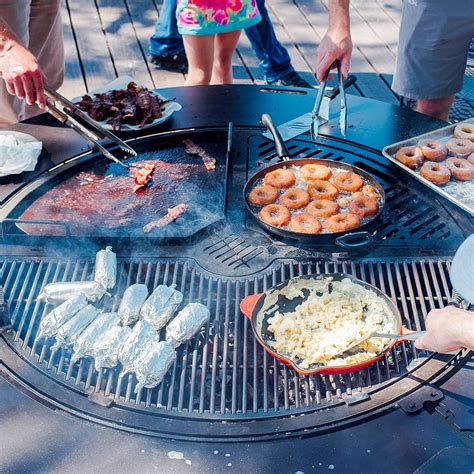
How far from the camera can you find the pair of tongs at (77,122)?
8.21ft

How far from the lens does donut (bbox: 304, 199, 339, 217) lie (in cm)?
244

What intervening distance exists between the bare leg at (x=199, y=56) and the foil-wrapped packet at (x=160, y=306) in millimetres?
2286

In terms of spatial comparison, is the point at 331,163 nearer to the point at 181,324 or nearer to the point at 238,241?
the point at 238,241

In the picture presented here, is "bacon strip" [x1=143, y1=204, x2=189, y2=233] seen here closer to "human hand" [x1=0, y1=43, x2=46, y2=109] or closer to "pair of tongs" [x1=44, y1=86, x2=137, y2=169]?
"pair of tongs" [x1=44, y1=86, x2=137, y2=169]

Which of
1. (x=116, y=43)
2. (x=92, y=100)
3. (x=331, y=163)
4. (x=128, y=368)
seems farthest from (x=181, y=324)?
(x=116, y=43)

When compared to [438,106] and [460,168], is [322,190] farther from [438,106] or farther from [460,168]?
[438,106]

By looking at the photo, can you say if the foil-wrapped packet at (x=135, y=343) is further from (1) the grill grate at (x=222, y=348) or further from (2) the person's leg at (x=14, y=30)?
(2) the person's leg at (x=14, y=30)

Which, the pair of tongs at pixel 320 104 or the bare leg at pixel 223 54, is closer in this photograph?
the pair of tongs at pixel 320 104

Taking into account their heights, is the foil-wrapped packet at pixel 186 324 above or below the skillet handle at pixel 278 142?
below

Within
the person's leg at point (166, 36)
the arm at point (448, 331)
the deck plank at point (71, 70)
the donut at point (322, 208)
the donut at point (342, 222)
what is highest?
the arm at point (448, 331)

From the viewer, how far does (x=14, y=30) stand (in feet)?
11.5

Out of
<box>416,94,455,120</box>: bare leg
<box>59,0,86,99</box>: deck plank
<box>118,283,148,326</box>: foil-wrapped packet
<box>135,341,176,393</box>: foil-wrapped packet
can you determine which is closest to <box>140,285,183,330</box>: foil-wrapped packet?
<box>118,283,148,326</box>: foil-wrapped packet

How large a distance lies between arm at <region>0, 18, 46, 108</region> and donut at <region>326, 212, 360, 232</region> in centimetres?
129

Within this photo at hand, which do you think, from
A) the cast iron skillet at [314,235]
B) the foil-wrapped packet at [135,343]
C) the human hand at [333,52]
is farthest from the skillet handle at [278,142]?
the foil-wrapped packet at [135,343]
